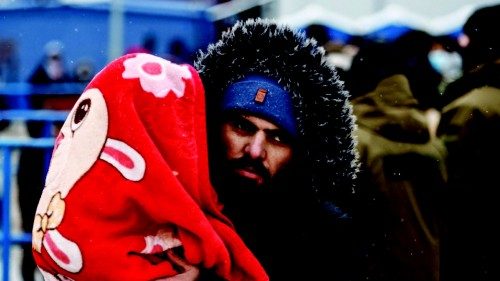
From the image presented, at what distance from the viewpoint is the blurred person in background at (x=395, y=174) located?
3152mm

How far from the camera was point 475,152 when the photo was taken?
3.06 metres

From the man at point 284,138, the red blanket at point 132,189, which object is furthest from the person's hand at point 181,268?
the man at point 284,138

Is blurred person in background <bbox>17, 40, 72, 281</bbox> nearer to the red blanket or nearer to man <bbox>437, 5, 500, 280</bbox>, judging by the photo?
man <bbox>437, 5, 500, 280</bbox>

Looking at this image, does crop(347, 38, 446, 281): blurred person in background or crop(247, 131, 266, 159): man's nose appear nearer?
crop(247, 131, 266, 159): man's nose

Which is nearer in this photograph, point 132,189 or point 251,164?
point 132,189

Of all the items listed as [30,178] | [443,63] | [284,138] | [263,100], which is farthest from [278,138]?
[443,63]

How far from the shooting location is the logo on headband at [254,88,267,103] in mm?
1852

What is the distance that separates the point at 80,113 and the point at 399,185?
6.42 feet

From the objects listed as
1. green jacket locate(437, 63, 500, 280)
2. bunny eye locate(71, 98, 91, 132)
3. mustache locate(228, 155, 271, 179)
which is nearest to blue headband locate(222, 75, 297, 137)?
mustache locate(228, 155, 271, 179)

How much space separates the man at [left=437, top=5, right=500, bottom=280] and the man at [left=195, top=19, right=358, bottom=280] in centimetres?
132

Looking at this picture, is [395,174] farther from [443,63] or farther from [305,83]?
[443,63]

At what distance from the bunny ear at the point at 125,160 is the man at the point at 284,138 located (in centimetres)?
39

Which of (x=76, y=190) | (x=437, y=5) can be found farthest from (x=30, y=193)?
(x=437, y=5)

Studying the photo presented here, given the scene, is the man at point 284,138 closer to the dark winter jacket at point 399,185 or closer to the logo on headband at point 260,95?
the logo on headband at point 260,95
